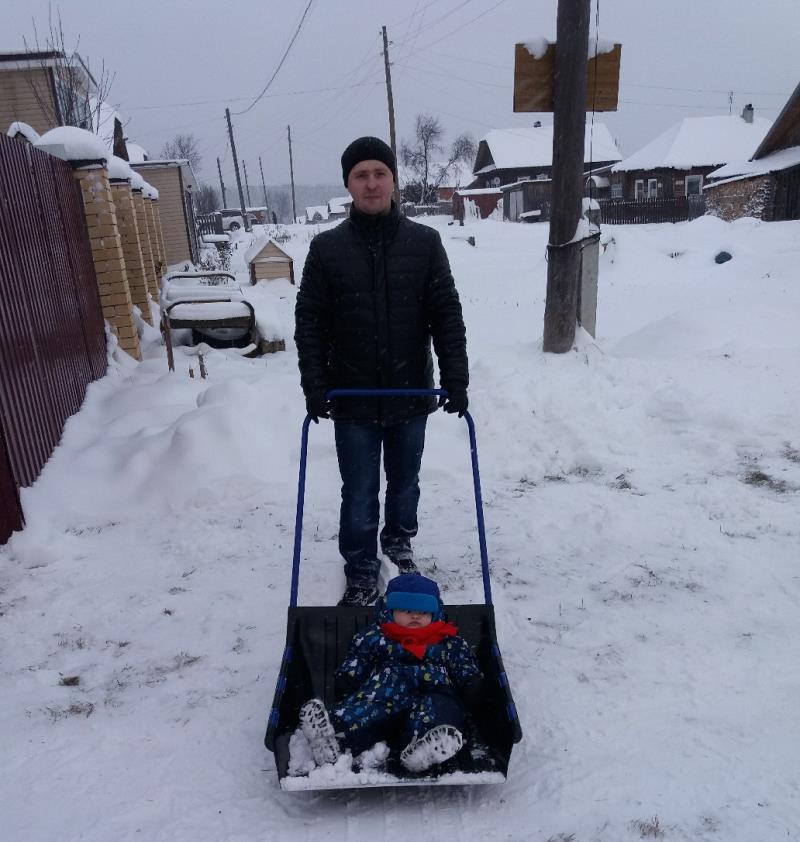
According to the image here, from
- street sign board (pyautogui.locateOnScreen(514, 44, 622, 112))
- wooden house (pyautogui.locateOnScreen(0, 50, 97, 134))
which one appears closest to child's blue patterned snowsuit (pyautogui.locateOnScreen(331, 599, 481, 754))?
street sign board (pyautogui.locateOnScreen(514, 44, 622, 112))

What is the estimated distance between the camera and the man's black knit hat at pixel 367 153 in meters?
2.80

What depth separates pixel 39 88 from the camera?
55.9 ft

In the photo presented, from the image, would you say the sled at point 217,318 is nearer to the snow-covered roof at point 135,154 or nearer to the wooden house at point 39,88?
the wooden house at point 39,88

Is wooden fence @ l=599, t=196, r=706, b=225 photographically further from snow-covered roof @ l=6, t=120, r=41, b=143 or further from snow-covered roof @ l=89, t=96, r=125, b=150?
snow-covered roof @ l=6, t=120, r=41, b=143

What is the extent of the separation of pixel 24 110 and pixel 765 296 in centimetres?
1812

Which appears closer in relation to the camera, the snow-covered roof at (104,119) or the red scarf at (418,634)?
the red scarf at (418,634)

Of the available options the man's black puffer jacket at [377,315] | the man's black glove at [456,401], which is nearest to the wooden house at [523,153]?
the man's black puffer jacket at [377,315]

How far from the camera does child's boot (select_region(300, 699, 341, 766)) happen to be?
2094mm

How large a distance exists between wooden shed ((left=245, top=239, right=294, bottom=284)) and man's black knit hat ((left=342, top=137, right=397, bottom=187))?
15497 millimetres

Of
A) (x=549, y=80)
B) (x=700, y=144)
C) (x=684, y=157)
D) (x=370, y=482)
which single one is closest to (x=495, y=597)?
(x=370, y=482)

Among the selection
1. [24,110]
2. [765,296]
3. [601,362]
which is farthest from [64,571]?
[24,110]

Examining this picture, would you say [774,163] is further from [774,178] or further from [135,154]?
[135,154]

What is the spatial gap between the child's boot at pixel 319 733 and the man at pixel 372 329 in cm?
113

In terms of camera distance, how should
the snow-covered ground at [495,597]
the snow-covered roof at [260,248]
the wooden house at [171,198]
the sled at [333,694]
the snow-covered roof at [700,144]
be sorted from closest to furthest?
the sled at [333,694]
the snow-covered ground at [495,597]
the snow-covered roof at [260,248]
the wooden house at [171,198]
the snow-covered roof at [700,144]
